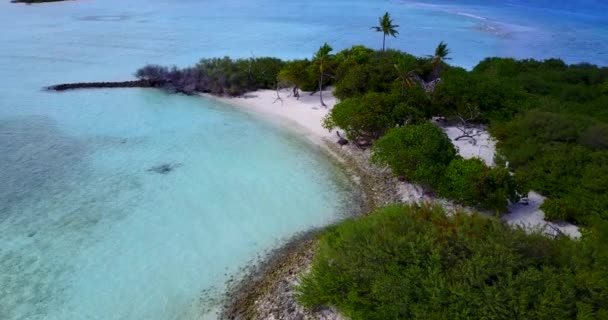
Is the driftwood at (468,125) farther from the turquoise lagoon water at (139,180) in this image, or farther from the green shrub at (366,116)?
the turquoise lagoon water at (139,180)

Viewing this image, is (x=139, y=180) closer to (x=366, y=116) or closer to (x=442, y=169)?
(x=366, y=116)

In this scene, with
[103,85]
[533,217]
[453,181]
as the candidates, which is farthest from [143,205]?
[103,85]

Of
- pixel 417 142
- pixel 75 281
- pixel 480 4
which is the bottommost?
pixel 75 281

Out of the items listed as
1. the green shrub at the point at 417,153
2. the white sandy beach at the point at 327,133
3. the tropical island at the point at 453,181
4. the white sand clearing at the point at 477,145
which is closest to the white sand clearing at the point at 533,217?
the white sandy beach at the point at 327,133

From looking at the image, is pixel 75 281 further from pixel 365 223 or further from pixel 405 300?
pixel 405 300

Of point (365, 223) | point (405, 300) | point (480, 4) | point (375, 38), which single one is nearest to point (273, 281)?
point (365, 223)

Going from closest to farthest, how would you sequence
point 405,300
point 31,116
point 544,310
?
point 544,310 < point 405,300 < point 31,116

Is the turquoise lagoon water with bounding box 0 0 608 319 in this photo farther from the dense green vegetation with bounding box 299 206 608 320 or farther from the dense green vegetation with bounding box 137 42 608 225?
the dense green vegetation with bounding box 299 206 608 320
